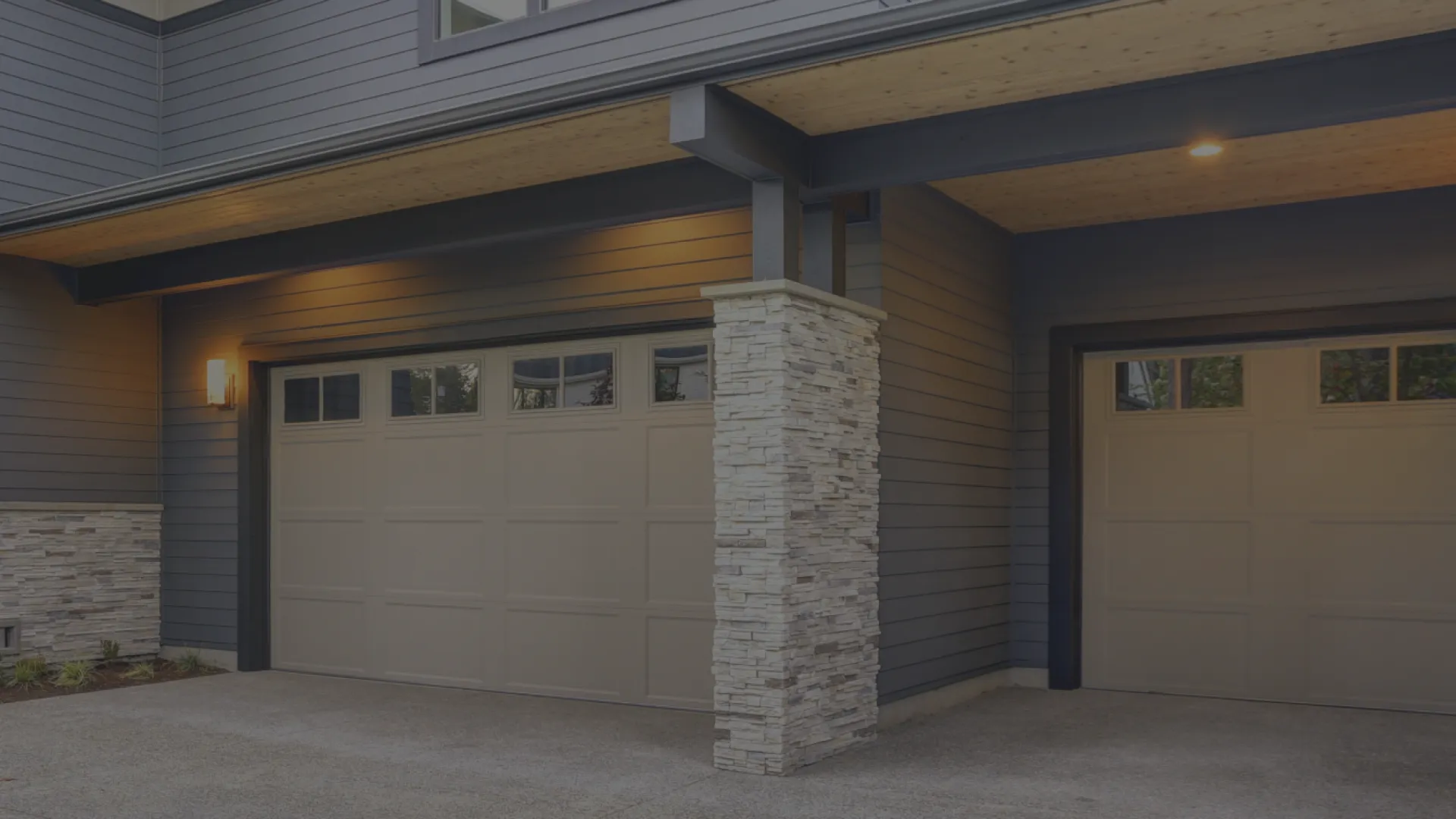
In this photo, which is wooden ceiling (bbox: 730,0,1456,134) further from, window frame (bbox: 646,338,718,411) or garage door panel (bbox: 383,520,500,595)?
garage door panel (bbox: 383,520,500,595)

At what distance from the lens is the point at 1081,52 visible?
14.3 feet

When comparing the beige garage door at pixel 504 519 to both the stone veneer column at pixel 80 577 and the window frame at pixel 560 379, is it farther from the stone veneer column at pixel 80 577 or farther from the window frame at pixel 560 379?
the stone veneer column at pixel 80 577

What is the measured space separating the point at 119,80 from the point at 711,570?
5.52m

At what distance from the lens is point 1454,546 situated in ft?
21.3

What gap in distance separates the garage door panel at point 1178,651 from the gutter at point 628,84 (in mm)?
4206

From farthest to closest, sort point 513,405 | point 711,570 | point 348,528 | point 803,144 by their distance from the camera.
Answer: point 348,528, point 513,405, point 711,570, point 803,144

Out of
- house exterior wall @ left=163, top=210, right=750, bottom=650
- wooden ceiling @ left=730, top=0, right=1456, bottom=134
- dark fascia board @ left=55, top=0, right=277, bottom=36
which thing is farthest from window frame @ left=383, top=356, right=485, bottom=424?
wooden ceiling @ left=730, top=0, right=1456, bottom=134

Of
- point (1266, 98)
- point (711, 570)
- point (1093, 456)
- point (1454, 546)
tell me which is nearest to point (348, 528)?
point (711, 570)

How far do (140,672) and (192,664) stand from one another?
32cm

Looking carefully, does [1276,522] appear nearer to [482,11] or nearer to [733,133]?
[733,133]

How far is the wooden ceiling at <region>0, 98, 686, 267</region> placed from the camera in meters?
5.31

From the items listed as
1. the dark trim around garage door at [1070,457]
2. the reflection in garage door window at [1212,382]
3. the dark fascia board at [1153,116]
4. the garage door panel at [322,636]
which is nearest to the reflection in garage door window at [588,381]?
the dark fascia board at [1153,116]

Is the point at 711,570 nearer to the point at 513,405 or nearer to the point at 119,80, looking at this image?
the point at 513,405

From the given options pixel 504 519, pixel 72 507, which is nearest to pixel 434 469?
pixel 504 519
